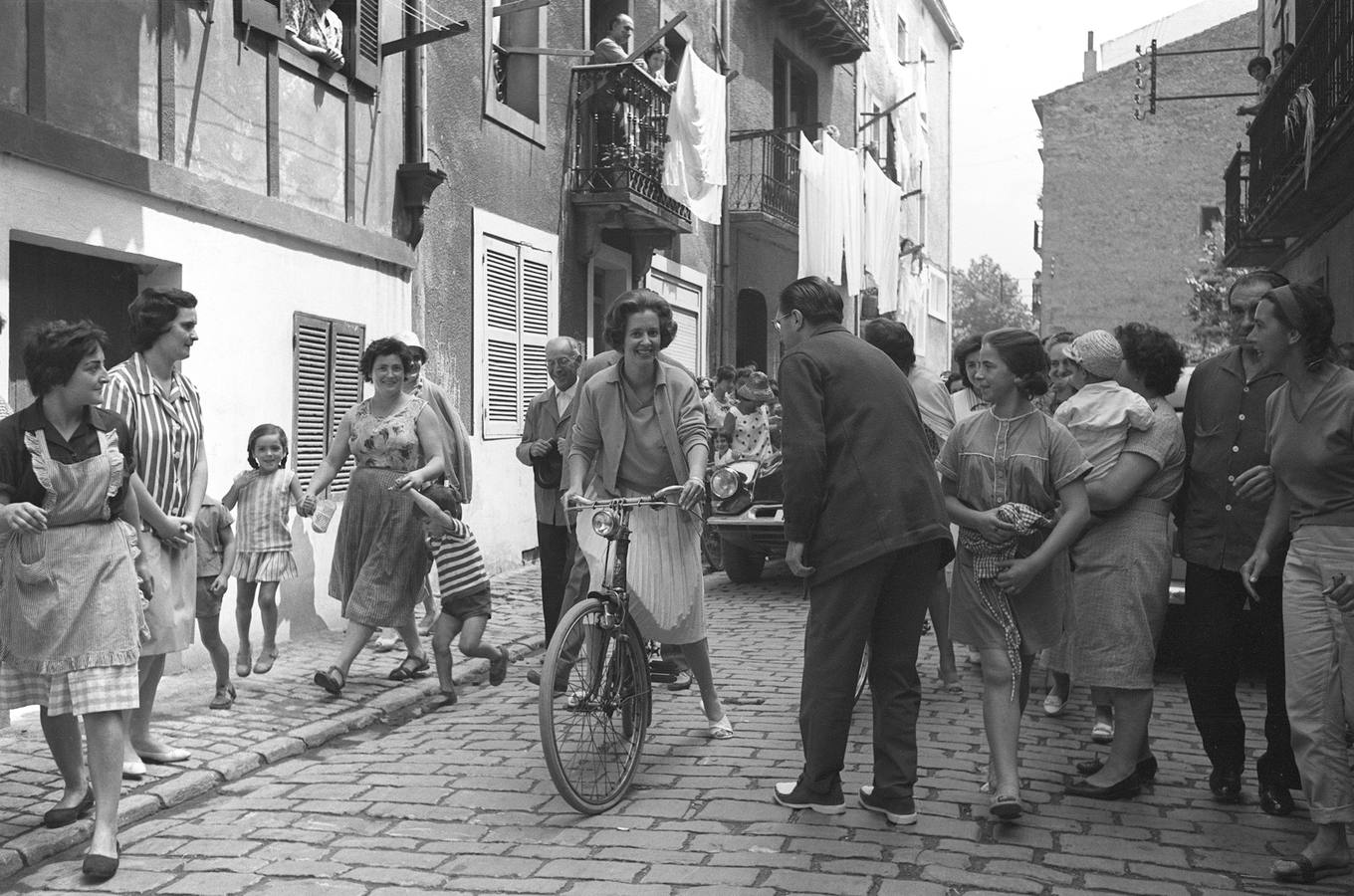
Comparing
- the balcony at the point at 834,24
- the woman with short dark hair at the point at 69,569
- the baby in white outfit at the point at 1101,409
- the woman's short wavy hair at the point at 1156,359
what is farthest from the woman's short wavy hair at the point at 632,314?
the balcony at the point at 834,24

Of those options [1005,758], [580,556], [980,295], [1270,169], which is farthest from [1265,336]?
[980,295]

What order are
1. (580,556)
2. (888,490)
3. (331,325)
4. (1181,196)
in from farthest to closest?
(1181,196), (331,325), (580,556), (888,490)

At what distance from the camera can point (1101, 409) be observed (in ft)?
18.6

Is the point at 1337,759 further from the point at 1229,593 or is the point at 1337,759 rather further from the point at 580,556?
the point at 580,556

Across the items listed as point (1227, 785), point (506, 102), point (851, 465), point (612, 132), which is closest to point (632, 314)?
point (851, 465)

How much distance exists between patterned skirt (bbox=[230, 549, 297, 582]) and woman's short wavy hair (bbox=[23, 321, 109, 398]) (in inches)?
130

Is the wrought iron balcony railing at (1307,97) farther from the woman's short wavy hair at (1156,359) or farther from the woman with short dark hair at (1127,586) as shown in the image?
the woman with short dark hair at (1127,586)

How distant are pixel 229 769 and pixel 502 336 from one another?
8.02 m

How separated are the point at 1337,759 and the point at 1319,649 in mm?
353

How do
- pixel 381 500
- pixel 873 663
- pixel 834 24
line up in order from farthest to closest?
pixel 834 24
pixel 381 500
pixel 873 663

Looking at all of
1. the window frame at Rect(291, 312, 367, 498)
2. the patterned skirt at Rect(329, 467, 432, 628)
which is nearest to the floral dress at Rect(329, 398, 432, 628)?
the patterned skirt at Rect(329, 467, 432, 628)

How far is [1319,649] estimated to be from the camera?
467 centimetres

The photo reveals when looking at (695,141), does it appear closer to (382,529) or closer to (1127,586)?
(382,529)

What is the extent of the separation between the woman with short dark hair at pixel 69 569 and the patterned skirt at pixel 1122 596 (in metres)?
3.49
